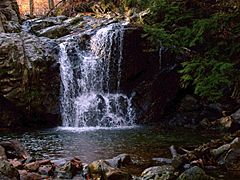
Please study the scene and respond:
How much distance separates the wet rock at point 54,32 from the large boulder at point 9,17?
63.5 inches

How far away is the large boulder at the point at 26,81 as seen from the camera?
16625 millimetres

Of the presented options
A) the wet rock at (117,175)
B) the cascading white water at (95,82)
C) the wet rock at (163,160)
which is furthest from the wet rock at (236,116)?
the wet rock at (117,175)

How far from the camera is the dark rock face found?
59.9 feet

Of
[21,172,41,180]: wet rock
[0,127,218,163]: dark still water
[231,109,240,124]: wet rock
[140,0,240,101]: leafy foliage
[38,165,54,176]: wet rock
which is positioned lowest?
[0,127,218,163]: dark still water

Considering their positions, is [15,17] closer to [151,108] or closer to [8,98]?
[8,98]

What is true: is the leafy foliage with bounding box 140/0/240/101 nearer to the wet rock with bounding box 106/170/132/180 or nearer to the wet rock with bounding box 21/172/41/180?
the wet rock with bounding box 106/170/132/180

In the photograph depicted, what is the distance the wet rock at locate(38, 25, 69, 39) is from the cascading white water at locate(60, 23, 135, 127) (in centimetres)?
148

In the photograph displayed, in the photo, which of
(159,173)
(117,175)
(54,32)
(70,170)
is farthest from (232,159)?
(54,32)

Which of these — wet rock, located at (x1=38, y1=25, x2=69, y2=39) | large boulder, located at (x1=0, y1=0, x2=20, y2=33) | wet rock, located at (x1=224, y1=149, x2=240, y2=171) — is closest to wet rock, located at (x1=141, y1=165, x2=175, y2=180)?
wet rock, located at (x1=224, y1=149, x2=240, y2=171)

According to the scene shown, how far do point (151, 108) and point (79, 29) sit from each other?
586cm

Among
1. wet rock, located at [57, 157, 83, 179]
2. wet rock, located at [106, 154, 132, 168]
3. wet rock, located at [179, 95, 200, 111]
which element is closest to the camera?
wet rock, located at [57, 157, 83, 179]

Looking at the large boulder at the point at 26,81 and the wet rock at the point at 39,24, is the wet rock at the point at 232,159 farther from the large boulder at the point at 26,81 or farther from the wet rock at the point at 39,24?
the wet rock at the point at 39,24

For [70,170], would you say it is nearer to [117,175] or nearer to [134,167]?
[117,175]

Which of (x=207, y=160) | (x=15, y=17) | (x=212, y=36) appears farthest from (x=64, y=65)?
(x=207, y=160)
